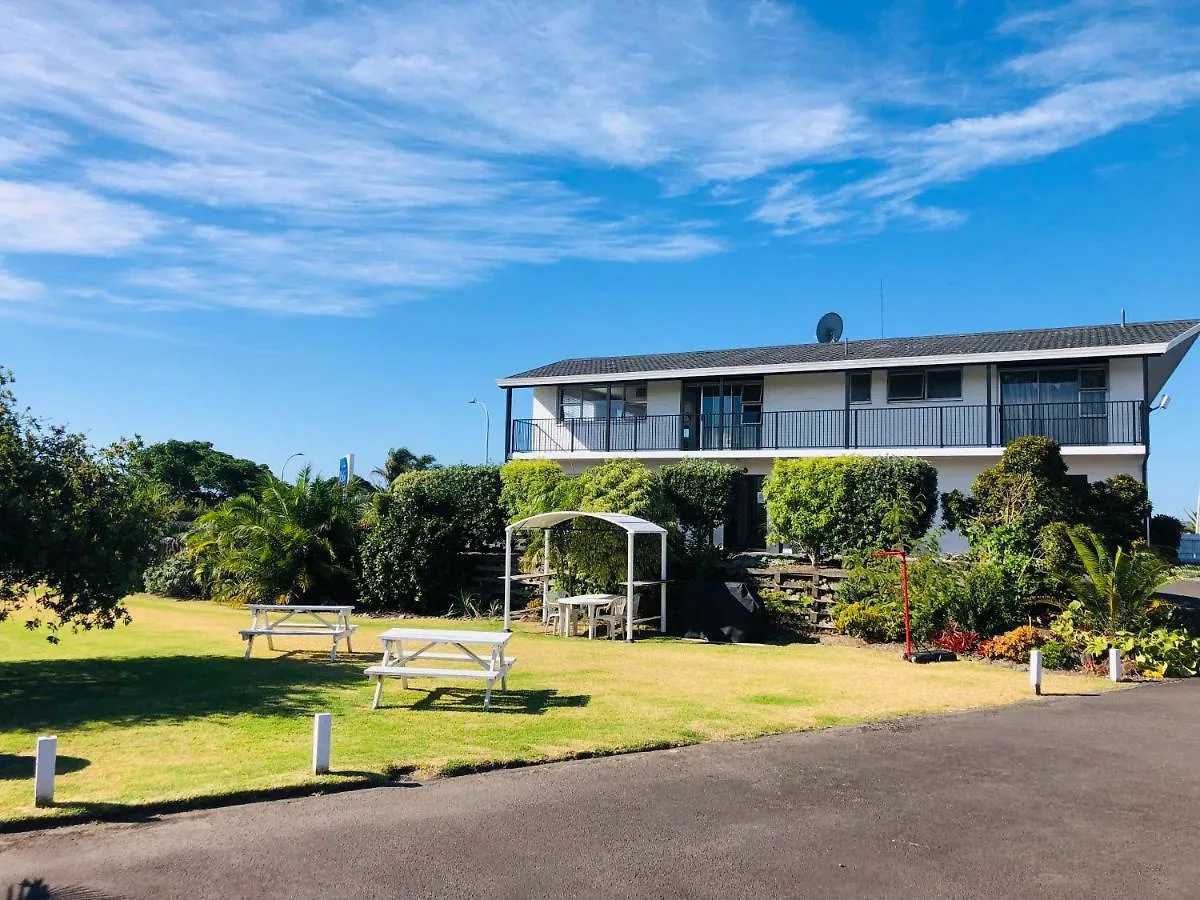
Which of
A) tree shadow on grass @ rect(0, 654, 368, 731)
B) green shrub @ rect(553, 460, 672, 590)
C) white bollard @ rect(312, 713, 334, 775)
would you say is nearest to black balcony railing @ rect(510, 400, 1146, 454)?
green shrub @ rect(553, 460, 672, 590)

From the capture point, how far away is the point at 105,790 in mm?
6480

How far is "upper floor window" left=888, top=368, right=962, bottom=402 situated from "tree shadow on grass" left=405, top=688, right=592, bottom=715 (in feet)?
57.2

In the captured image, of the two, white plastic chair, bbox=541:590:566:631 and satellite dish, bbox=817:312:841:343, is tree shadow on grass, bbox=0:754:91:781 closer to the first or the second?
white plastic chair, bbox=541:590:566:631

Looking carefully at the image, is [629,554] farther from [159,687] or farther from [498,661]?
[159,687]

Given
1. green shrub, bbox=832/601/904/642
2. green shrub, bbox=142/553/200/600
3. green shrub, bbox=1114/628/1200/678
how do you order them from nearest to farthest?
green shrub, bbox=1114/628/1200/678 < green shrub, bbox=832/601/904/642 < green shrub, bbox=142/553/200/600

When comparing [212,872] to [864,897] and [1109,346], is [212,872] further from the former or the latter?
[1109,346]

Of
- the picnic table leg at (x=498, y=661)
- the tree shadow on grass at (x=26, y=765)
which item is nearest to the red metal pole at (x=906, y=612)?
the picnic table leg at (x=498, y=661)

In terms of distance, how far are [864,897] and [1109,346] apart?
68.0 feet

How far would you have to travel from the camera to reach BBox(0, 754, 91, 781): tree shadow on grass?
6.81m

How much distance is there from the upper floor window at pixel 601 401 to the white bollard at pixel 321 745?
22275 mm

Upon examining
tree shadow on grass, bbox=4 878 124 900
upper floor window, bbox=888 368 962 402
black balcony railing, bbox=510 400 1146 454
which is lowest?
tree shadow on grass, bbox=4 878 124 900

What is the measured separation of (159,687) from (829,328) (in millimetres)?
24587

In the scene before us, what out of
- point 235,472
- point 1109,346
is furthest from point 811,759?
point 235,472

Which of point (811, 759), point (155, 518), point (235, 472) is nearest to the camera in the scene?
point (811, 759)
